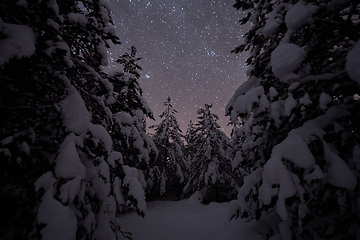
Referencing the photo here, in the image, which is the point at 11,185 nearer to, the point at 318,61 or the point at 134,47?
the point at 318,61

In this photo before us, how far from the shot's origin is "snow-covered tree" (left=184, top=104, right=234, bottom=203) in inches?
410

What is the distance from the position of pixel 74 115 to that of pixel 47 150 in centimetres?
85

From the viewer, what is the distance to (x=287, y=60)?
1.81 m

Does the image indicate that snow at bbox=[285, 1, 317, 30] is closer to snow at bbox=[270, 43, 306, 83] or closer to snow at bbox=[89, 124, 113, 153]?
snow at bbox=[270, 43, 306, 83]

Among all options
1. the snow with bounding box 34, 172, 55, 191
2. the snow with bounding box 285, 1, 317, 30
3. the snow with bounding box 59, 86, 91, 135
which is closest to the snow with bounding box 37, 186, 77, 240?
the snow with bounding box 34, 172, 55, 191

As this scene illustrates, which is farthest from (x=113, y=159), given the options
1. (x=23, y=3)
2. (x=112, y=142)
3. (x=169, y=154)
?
(x=169, y=154)

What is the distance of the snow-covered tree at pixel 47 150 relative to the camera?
156 centimetres

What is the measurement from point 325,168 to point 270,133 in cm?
103

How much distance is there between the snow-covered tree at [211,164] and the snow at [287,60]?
900 cm

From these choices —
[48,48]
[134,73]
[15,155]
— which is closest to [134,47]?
[134,73]

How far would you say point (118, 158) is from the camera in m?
2.50

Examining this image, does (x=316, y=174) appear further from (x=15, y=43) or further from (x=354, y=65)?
(x=15, y=43)

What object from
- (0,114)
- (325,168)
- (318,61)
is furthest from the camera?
(318,61)

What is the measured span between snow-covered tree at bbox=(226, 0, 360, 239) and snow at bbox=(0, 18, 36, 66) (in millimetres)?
2737
